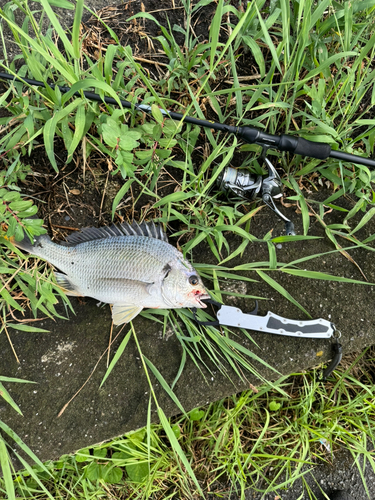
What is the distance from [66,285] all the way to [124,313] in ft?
1.54

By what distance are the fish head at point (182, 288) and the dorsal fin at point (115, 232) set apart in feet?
0.94

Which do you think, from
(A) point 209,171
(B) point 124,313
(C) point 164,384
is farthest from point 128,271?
(A) point 209,171

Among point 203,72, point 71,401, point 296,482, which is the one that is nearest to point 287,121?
point 203,72

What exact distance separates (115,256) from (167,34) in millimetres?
1660

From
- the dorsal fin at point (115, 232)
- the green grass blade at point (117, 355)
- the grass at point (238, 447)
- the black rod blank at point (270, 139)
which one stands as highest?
the black rod blank at point (270, 139)

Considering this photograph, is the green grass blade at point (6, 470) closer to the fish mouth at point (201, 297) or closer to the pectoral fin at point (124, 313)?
the pectoral fin at point (124, 313)

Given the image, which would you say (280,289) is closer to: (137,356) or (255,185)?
(255,185)

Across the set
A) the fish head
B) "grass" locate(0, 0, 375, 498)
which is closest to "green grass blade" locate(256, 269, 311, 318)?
"grass" locate(0, 0, 375, 498)

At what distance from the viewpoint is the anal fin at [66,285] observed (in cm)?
237

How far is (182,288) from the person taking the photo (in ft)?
7.38

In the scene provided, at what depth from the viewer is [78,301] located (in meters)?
2.47

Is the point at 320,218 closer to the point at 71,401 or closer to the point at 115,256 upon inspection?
the point at 115,256

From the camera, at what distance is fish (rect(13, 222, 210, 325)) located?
2268 millimetres

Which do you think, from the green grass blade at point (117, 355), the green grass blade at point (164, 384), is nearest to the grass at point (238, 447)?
the green grass blade at point (164, 384)
